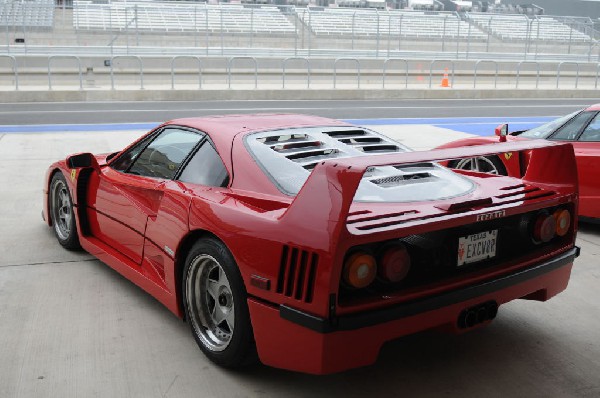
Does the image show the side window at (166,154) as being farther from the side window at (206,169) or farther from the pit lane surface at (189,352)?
the pit lane surface at (189,352)

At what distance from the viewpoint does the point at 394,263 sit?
120 inches

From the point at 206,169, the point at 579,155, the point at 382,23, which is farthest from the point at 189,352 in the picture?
the point at 382,23

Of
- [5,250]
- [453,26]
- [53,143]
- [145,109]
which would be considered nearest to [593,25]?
[453,26]

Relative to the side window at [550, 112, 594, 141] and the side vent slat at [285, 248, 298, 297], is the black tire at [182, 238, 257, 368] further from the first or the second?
the side window at [550, 112, 594, 141]

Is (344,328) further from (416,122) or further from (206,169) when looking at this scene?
(416,122)

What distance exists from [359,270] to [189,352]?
4.32ft

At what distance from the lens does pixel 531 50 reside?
40.1 meters

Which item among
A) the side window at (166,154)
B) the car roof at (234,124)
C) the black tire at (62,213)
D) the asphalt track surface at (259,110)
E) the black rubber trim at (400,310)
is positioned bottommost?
the asphalt track surface at (259,110)

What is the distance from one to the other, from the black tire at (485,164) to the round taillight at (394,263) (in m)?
3.62

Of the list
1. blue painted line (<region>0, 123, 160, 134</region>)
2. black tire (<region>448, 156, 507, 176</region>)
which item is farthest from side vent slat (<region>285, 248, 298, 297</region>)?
blue painted line (<region>0, 123, 160, 134</region>)

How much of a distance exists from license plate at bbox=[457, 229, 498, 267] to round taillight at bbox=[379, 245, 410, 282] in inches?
15.6

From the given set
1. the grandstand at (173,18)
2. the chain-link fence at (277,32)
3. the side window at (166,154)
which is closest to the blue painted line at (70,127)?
the side window at (166,154)

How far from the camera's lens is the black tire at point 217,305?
3289 millimetres

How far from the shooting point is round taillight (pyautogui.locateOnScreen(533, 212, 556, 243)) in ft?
12.0
